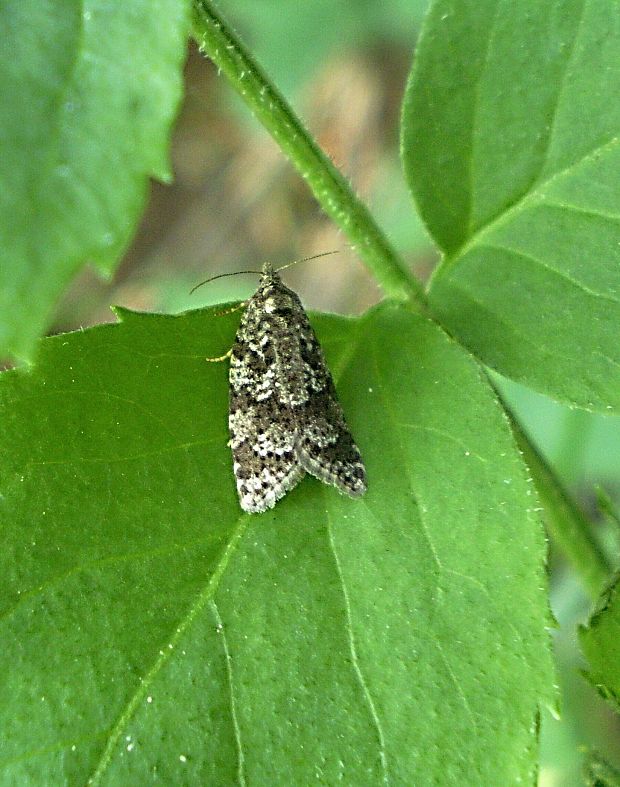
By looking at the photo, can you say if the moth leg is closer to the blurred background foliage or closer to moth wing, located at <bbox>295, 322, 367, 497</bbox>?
moth wing, located at <bbox>295, 322, 367, 497</bbox>

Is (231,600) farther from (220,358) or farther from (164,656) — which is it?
(220,358)

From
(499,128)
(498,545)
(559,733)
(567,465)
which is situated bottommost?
(559,733)

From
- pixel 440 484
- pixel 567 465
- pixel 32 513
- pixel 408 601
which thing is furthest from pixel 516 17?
pixel 567 465

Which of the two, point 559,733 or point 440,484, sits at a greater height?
point 440,484

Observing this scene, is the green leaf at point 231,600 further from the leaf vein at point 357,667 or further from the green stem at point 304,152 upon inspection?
the green stem at point 304,152

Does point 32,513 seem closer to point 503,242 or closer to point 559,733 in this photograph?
point 503,242

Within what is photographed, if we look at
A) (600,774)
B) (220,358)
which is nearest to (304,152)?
(220,358)
